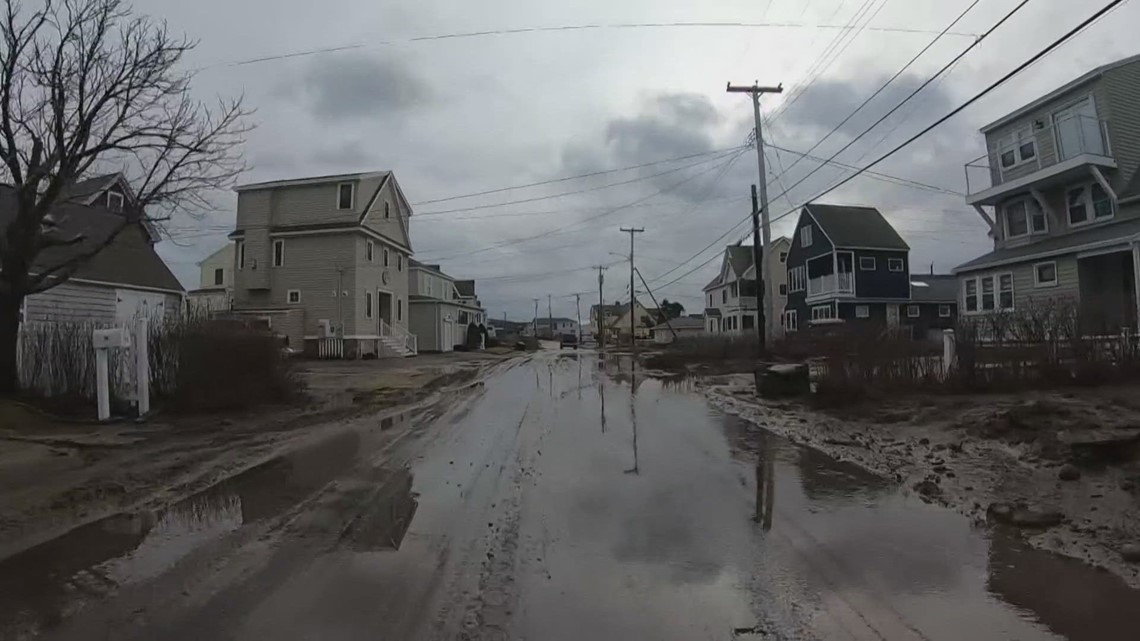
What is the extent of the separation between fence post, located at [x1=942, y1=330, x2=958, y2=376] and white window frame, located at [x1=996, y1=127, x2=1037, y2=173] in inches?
629

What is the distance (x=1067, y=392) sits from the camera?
13172 mm

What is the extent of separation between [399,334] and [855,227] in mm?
28663

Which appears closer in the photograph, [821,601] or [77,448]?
[821,601]

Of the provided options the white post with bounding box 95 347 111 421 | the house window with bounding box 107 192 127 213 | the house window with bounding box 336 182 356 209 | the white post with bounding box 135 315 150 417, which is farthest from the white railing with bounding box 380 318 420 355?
the white post with bounding box 95 347 111 421

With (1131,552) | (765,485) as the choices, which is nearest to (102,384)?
(765,485)

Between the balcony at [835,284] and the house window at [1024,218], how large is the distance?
16.0m

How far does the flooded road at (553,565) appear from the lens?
4.45 metres

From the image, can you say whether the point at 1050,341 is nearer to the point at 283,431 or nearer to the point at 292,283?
the point at 283,431

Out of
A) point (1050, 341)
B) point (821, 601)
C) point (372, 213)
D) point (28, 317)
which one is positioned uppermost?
point (372, 213)

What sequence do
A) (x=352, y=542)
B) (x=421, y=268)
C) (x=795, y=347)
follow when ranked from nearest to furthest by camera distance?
1. (x=352, y=542)
2. (x=795, y=347)
3. (x=421, y=268)

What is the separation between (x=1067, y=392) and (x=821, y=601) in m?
10.9

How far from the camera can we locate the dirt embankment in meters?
6.33

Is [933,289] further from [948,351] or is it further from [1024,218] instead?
[948,351]

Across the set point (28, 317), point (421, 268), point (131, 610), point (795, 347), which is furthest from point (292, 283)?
point (131, 610)
